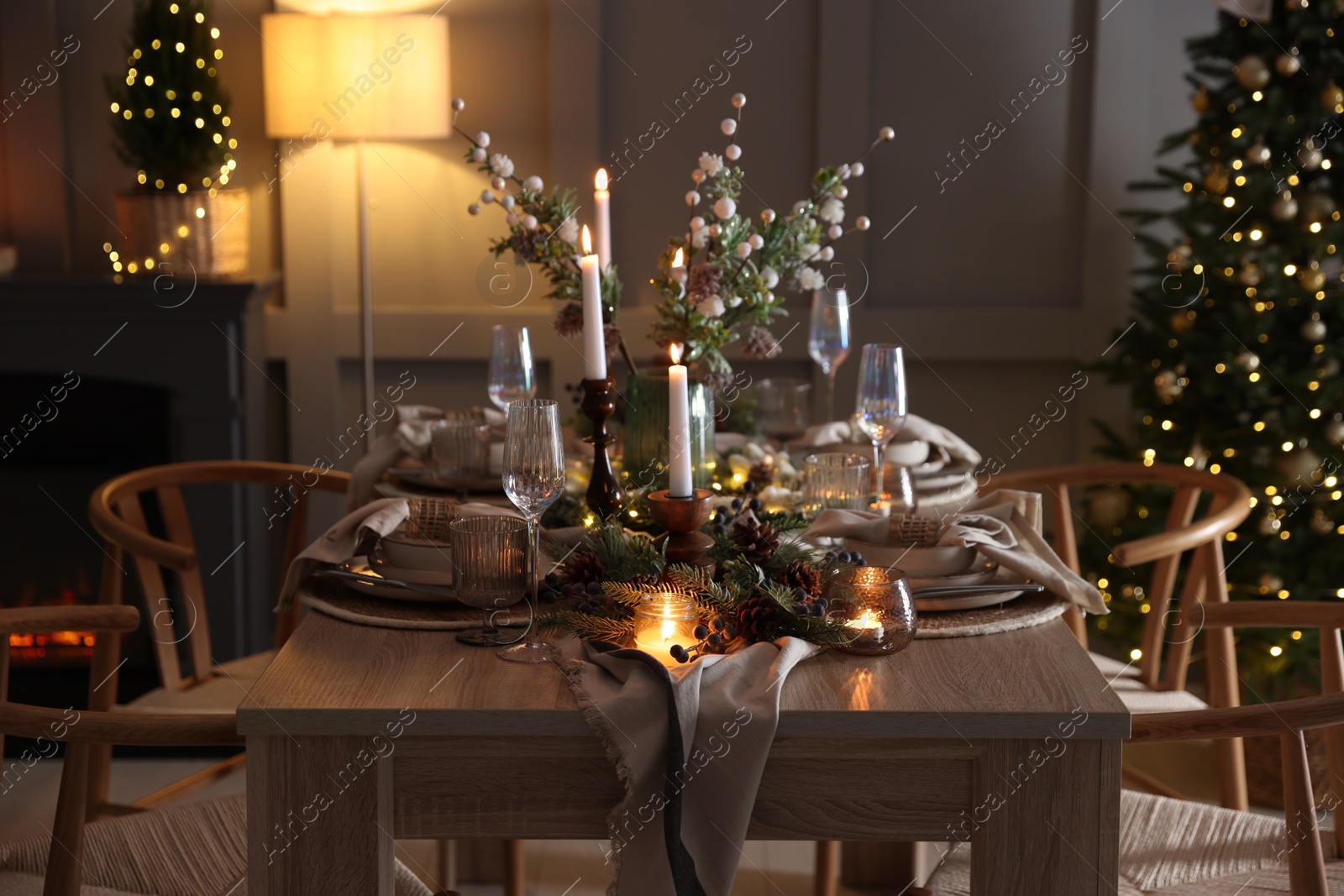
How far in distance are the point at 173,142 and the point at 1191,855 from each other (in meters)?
2.59

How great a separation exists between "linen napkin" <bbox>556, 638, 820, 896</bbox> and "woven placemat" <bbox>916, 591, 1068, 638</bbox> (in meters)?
0.29

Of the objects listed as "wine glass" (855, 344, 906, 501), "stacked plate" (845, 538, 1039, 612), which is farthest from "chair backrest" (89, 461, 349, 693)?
"stacked plate" (845, 538, 1039, 612)

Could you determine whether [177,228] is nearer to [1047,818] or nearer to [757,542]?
[757,542]

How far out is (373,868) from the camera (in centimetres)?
114

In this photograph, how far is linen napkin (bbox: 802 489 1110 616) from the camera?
141 cm

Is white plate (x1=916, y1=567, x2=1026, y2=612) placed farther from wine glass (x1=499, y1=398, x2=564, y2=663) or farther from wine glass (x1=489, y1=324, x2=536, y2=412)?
wine glass (x1=489, y1=324, x2=536, y2=412)

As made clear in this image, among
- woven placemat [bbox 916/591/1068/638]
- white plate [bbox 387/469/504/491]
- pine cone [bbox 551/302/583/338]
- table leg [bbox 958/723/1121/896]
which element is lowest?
table leg [bbox 958/723/1121/896]

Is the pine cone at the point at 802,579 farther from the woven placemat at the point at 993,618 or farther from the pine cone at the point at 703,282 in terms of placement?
the pine cone at the point at 703,282

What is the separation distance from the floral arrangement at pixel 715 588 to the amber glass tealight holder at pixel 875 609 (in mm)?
13

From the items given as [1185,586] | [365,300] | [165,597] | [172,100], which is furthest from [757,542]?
[172,100]

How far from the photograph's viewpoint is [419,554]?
1429 mm

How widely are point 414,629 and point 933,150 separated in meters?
2.35

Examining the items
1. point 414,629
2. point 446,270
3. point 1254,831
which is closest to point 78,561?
point 446,270

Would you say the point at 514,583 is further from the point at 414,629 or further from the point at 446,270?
the point at 446,270
